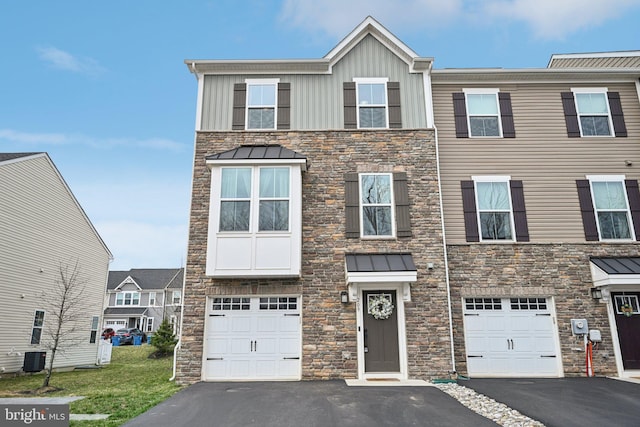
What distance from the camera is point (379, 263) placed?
9.62 m

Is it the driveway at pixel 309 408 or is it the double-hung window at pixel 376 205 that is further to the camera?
the double-hung window at pixel 376 205

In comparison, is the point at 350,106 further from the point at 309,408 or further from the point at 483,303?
the point at 309,408

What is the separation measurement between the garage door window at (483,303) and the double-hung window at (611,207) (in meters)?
3.61

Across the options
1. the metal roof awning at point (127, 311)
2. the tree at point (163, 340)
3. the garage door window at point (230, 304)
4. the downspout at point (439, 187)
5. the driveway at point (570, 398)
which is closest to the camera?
the driveway at point (570, 398)

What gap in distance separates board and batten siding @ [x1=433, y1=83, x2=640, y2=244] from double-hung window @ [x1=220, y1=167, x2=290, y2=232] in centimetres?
465

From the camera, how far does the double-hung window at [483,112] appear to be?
37.8ft

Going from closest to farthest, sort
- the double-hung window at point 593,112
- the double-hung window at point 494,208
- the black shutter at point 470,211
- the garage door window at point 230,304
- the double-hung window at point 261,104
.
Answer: the garage door window at point 230,304
the black shutter at point 470,211
the double-hung window at point 494,208
the double-hung window at point 261,104
the double-hung window at point 593,112

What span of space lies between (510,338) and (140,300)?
3864 cm

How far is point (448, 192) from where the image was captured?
1099cm

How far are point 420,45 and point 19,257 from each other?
15.0 meters

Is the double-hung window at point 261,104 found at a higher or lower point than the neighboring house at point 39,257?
higher

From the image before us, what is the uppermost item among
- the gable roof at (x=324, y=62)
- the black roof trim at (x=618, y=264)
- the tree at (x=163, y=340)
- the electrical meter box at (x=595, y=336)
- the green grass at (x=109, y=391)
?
the gable roof at (x=324, y=62)

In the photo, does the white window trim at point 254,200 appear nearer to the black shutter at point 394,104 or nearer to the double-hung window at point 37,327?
the black shutter at point 394,104

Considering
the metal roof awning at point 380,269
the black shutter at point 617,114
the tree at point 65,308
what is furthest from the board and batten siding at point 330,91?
the tree at point 65,308
